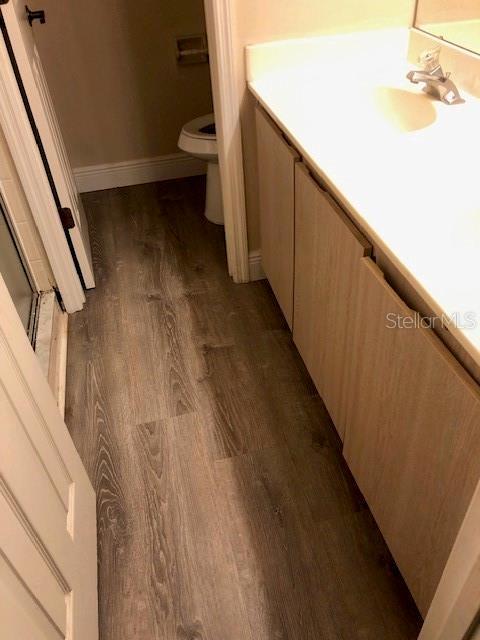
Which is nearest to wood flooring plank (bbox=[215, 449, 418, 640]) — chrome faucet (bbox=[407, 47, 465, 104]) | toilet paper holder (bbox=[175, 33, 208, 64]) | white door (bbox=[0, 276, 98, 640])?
white door (bbox=[0, 276, 98, 640])

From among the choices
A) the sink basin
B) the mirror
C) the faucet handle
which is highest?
the mirror

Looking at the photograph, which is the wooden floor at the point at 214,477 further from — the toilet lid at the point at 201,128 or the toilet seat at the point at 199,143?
the toilet lid at the point at 201,128

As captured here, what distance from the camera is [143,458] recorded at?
1.57 metres

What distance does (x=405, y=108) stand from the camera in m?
1.52

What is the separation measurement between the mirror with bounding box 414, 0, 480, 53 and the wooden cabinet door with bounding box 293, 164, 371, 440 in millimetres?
629

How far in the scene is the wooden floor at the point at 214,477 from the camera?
48.2 inches

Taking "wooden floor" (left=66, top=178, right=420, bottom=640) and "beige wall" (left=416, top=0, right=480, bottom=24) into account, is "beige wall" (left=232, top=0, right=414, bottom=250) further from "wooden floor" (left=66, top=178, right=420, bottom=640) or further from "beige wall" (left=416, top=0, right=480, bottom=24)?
"wooden floor" (left=66, top=178, right=420, bottom=640)

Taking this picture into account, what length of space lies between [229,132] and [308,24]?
42 centimetres

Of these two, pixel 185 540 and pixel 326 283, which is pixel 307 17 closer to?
pixel 326 283

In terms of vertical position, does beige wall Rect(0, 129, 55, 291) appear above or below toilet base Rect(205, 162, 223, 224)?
above

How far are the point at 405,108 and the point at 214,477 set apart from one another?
1204 mm

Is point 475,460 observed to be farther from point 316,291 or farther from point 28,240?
point 28,240

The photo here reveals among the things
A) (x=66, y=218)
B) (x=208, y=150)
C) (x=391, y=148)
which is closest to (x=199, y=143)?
(x=208, y=150)

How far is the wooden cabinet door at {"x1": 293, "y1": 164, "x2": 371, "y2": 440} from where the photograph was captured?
113cm
